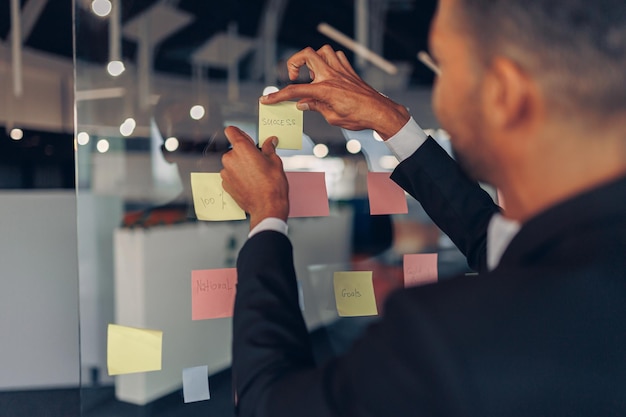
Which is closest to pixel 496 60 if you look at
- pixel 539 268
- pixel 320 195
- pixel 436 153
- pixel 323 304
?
pixel 539 268

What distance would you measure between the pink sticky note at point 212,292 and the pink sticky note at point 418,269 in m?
0.46

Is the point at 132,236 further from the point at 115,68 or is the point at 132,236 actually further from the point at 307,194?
the point at 307,194

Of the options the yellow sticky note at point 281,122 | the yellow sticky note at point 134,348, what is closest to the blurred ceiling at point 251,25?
the yellow sticky note at point 281,122

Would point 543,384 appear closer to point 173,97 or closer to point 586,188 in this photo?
point 586,188

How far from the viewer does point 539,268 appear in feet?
1.71

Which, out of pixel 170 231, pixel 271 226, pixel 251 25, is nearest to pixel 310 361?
pixel 271 226

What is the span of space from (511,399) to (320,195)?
82cm

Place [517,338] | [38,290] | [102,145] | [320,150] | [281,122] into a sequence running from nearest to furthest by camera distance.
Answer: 1. [517,338]
2. [281,122]
3. [102,145]
4. [320,150]
5. [38,290]

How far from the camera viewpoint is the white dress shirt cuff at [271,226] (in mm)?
782

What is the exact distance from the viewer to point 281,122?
3.89 ft

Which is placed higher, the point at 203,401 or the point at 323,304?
the point at 323,304

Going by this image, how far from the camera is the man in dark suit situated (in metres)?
0.50

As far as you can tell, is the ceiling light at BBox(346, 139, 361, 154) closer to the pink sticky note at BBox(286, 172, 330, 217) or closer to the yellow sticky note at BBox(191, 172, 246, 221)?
the pink sticky note at BBox(286, 172, 330, 217)

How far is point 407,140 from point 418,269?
0.47 metres
